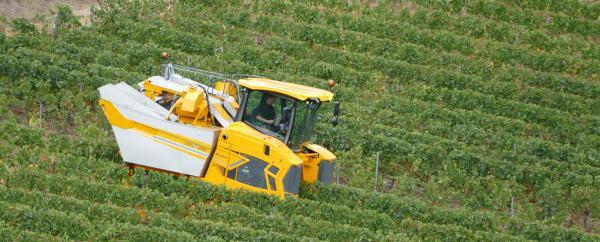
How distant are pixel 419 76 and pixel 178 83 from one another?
9.48 m

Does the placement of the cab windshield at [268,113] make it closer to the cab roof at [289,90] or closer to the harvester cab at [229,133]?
the harvester cab at [229,133]

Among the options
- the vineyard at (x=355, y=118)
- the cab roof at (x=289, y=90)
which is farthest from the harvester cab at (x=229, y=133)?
the vineyard at (x=355, y=118)

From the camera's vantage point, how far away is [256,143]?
702 inches

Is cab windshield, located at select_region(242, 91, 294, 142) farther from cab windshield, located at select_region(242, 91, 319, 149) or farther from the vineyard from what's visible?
the vineyard

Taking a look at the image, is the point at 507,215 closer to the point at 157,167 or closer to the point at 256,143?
the point at 256,143

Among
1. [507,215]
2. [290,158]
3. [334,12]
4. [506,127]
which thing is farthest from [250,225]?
[334,12]

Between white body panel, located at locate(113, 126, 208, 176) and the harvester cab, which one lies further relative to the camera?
white body panel, located at locate(113, 126, 208, 176)

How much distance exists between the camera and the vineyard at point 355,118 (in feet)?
57.4

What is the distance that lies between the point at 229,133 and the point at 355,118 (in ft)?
21.5

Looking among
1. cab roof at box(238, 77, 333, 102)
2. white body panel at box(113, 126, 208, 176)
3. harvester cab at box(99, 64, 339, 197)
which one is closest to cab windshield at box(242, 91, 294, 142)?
harvester cab at box(99, 64, 339, 197)

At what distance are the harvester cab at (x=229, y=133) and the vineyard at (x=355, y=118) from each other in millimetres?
366

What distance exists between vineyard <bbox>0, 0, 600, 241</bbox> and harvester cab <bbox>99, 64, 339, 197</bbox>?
1.20 feet

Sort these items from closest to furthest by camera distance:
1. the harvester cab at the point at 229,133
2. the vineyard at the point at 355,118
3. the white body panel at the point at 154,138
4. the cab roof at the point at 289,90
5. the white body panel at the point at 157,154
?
the vineyard at the point at 355,118 → the cab roof at the point at 289,90 → the harvester cab at the point at 229,133 → the white body panel at the point at 154,138 → the white body panel at the point at 157,154

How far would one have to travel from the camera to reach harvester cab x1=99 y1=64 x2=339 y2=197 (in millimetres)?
17844
